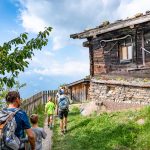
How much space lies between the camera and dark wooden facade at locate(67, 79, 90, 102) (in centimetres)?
3164

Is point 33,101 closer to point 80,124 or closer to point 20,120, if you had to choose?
point 80,124

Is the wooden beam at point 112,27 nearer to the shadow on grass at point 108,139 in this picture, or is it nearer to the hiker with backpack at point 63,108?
the hiker with backpack at point 63,108

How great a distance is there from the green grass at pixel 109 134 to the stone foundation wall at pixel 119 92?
200 centimetres

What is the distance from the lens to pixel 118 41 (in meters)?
22.5

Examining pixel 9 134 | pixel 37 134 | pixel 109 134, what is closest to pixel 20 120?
pixel 9 134

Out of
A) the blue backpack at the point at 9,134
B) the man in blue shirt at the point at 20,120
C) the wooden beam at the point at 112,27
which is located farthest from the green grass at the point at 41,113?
the blue backpack at the point at 9,134

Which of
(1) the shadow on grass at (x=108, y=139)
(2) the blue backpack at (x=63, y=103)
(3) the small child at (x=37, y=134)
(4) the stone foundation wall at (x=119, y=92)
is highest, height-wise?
(4) the stone foundation wall at (x=119, y=92)

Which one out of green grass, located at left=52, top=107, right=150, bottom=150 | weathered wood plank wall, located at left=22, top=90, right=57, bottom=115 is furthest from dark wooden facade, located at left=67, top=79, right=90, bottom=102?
green grass, located at left=52, top=107, right=150, bottom=150

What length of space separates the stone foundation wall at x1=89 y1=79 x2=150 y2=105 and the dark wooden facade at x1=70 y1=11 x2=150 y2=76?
0.96m

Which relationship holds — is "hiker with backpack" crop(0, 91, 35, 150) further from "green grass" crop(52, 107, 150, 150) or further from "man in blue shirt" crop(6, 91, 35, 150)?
"green grass" crop(52, 107, 150, 150)

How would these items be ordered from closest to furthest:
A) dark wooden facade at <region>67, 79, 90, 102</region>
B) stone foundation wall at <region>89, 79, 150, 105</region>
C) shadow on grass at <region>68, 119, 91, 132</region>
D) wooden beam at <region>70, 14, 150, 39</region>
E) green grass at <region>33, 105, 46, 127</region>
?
shadow on grass at <region>68, 119, 91, 132</region>, stone foundation wall at <region>89, 79, 150, 105</region>, wooden beam at <region>70, 14, 150, 39</region>, green grass at <region>33, 105, 46, 127</region>, dark wooden facade at <region>67, 79, 90, 102</region>

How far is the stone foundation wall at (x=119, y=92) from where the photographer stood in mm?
19172

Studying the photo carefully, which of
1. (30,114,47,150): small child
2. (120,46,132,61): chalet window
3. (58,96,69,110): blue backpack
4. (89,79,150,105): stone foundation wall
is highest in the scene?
(120,46,132,61): chalet window

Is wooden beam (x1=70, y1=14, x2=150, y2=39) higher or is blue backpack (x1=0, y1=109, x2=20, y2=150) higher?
wooden beam (x1=70, y1=14, x2=150, y2=39)
